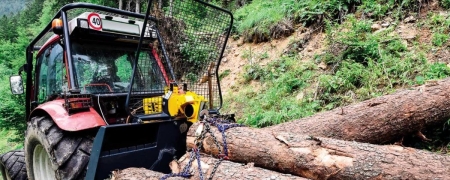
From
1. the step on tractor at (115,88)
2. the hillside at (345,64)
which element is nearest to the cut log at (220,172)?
the step on tractor at (115,88)

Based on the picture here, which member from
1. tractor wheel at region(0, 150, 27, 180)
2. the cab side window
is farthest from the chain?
tractor wheel at region(0, 150, 27, 180)

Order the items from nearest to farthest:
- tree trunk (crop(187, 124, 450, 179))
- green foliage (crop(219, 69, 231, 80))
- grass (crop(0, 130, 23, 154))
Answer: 1. tree trunk (crop(187, 124, 450, 179))
2. green foliage (crop(219, 69, 231, 80))
3. grass (crop(0, 130, 23, 154))

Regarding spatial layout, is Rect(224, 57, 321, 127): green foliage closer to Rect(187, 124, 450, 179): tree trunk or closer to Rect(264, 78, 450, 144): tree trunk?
Rect(264, 78, 450, 144): tree trunk

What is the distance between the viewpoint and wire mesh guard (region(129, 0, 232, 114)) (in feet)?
10.6

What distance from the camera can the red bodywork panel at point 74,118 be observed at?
2893 millimetres

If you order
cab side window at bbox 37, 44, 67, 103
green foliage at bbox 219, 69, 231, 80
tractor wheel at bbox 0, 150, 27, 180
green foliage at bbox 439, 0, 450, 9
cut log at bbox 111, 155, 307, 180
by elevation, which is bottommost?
tractor wheel at bbox 0, 150, 27, 180

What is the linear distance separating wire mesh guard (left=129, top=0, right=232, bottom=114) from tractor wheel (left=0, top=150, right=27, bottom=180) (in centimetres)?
215

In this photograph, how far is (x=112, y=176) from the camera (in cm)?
266

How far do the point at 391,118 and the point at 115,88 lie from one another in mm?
3082

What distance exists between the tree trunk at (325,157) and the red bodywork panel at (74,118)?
91cm

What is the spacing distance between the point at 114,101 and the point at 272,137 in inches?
69.5

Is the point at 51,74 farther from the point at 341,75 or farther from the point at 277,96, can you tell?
the point at 341,75

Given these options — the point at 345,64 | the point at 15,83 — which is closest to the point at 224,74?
the point at 345,64

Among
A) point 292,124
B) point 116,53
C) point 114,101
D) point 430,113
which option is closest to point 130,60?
point 116,53
